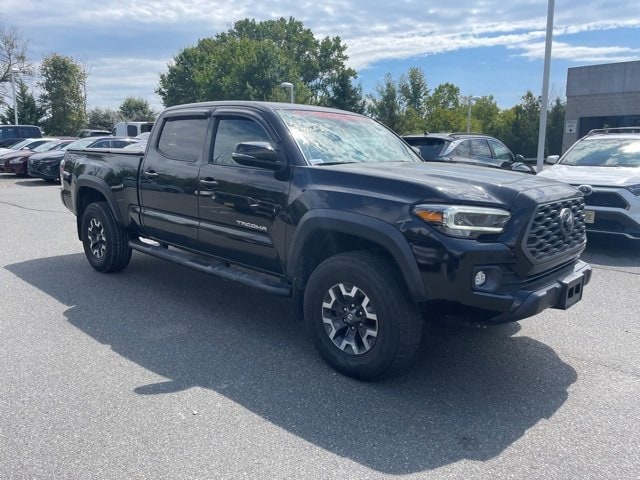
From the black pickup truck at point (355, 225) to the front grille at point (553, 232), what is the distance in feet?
0.04

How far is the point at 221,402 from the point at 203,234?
190 centimetres

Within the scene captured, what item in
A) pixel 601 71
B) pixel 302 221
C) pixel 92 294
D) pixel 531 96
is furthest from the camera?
pixel 531 96

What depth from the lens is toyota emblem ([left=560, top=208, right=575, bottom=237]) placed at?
3779 mm

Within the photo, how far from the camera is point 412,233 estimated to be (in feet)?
11.3

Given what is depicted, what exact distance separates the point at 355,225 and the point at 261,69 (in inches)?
1770

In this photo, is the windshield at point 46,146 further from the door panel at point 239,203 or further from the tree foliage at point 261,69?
the tree foliage at point 261,69

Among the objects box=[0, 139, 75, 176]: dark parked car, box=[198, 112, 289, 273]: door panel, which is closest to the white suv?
box=[198, 112, 289, 273]: door panel

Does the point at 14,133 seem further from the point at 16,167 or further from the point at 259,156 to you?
the point at 259,156

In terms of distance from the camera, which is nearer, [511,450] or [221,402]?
[511,450]

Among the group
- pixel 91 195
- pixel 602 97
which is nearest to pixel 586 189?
pixel 91 195

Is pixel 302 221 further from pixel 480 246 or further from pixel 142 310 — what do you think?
pixel 142 310

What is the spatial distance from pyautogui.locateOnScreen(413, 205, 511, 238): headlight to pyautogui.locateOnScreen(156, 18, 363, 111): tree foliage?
3797 centimetres

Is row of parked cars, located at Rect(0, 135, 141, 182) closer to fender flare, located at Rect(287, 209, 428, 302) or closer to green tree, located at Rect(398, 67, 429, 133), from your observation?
fender flare, located at Rect(287, 209, 428, 302)

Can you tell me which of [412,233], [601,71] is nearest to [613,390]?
[412,233]
